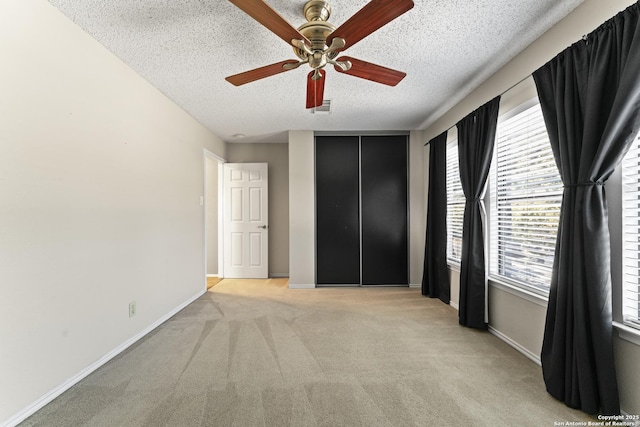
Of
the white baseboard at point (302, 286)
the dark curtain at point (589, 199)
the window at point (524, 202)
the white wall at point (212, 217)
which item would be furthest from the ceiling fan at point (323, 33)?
the white wall at point (212, 217)

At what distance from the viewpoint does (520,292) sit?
7.95 feet

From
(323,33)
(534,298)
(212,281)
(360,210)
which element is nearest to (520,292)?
(534,298)

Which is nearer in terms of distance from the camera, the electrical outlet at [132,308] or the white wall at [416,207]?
the electrical outlet at [132,308]

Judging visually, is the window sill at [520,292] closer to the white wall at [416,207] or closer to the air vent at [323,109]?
the white wall at [416,207]

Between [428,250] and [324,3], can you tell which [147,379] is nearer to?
[324,3]

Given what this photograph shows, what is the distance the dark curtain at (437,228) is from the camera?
3.86 m

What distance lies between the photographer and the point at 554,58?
199cm

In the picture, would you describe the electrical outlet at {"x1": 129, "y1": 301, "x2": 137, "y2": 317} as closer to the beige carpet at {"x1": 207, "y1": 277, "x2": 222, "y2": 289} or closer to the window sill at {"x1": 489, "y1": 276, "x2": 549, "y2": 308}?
the beige carpet at {"x1": 207, "y1": 277, "x2": 222, "y2": 289}

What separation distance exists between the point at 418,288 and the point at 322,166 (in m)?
2.45

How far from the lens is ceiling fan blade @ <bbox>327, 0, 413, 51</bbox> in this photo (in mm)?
1365

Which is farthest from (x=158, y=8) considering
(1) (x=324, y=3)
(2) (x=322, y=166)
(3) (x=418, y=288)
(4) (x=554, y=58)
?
(3) (x=418, y=288)

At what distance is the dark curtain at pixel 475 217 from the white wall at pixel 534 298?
13 centimetres

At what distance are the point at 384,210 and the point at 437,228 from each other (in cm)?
94

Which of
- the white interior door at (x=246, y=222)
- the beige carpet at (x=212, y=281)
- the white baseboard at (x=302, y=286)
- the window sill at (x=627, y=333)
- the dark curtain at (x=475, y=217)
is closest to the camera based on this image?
the window sill at (x=627, y=333)
